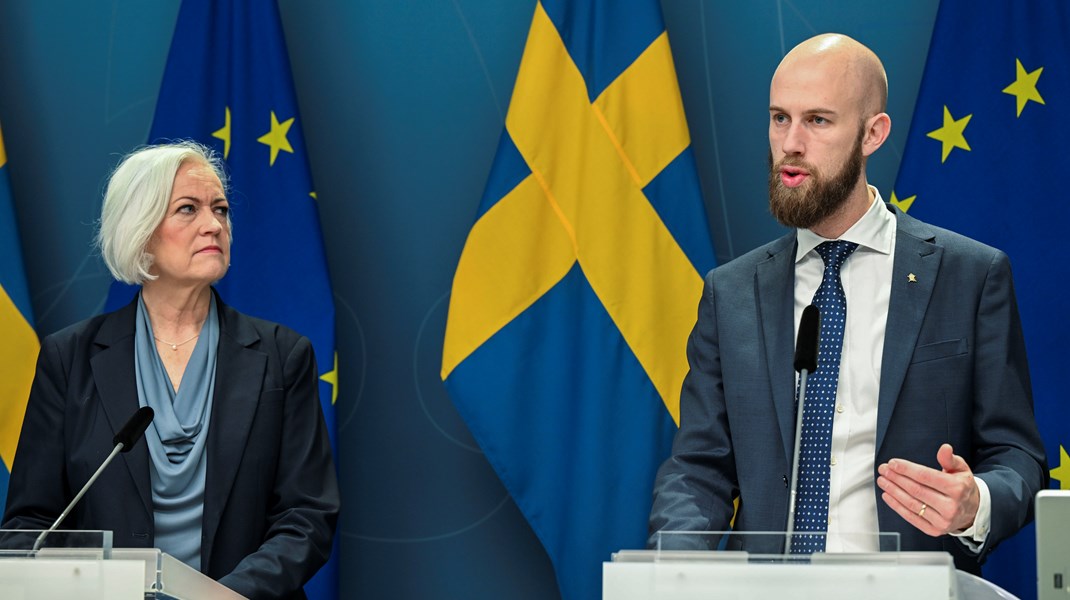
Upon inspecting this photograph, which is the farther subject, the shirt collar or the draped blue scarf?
the draped blue scarf

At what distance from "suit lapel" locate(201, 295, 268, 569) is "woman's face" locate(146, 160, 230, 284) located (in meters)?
0.15

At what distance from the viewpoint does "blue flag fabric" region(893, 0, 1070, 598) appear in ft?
12.4

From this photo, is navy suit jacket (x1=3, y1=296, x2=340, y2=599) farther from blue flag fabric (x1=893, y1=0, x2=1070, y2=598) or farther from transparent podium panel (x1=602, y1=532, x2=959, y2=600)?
blue flag fabric (x1=893, y1=0, x2=1070, y2=598)

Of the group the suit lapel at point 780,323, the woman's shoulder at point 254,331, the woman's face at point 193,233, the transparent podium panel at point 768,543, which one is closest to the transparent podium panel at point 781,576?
the transparent podium panel at point 768,543

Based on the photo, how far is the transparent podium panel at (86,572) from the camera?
2.16m

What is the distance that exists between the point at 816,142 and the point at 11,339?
2.35 metres

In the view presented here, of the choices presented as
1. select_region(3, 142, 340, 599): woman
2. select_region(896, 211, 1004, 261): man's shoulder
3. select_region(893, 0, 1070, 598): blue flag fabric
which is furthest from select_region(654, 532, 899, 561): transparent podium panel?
select_region(893, 0, 1070, 598): blue flag fabric

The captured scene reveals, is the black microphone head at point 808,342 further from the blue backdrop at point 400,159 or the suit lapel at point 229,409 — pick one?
the blue backdrop at point 400,159

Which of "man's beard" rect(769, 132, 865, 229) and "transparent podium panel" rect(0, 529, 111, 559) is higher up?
"man's beard" rect(769, 132, 865, 229)

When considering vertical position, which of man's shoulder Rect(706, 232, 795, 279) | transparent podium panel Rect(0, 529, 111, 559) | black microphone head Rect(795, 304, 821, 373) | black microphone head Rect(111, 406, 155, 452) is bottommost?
transparent podium panel Rect(0, 529, 111, 559)

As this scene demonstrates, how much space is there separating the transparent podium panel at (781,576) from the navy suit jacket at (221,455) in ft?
4.65

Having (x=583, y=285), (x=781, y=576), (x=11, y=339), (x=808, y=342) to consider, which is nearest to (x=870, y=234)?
(x=808, y=342)

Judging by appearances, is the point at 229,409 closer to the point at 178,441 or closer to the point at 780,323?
the point at 178,441

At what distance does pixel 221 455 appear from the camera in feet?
11.2
